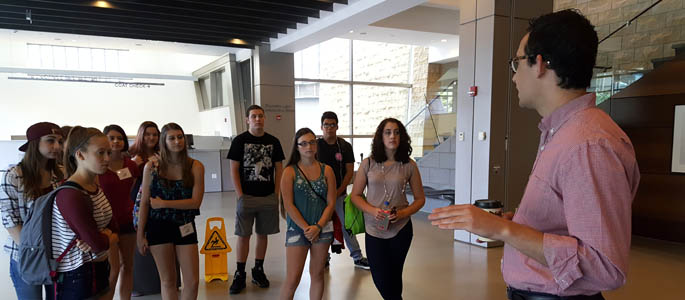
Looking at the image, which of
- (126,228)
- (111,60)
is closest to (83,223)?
(126,228)

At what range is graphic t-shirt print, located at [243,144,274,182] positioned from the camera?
147 inches

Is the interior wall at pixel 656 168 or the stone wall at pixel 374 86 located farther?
the stone wall at pixel 374 86

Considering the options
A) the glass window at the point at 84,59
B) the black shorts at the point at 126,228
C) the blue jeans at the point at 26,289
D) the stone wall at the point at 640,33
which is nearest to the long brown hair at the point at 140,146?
the black shorts at the point at 126,228

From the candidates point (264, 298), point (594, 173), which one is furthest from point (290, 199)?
point (594, 173)

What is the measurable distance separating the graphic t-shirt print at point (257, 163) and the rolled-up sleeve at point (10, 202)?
5.88ft

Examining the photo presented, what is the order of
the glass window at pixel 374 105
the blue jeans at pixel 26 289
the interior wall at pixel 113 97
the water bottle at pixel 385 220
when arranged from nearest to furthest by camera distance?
the blue jeans at pixel 26 289 < the water bottle at pixel 385 220 < the interior wall at pixel 113 97 < the glass window at pixel 374 105

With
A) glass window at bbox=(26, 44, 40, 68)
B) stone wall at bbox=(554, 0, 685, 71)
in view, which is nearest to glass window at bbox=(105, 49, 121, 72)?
glass window at bbox=(26, 44, 40, 68)

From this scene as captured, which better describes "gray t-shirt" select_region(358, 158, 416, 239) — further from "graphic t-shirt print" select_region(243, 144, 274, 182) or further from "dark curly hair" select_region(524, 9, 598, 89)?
"dark curly hair" select_region(524, 9, 598, 89)

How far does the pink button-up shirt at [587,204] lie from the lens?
0.85 meters

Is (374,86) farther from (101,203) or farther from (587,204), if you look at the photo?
(587,204)

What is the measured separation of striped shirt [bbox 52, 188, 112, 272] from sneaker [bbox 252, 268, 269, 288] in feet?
6.74

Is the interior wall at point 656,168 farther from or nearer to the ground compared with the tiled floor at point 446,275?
farther from the ground

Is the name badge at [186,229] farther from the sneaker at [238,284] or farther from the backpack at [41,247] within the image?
the sneaker at [238,284]

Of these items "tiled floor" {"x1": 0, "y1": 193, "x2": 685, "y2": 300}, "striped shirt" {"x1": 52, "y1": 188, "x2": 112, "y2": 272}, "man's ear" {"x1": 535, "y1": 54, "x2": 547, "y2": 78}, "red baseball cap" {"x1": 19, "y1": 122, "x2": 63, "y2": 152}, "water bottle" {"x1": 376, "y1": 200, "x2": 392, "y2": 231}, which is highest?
"man's ear" {"x1": 535, "y1": 54, "x2": 547, "y2": 78}
